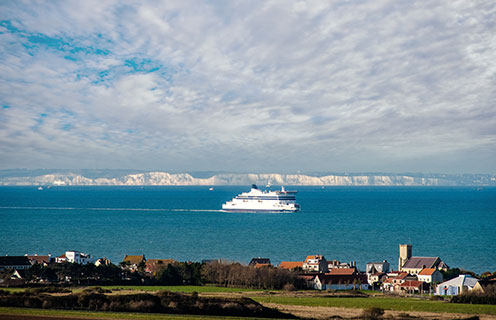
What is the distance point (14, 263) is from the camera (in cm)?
4762

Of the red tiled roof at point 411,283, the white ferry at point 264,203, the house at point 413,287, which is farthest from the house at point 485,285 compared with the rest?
the white ferry at point 264,203

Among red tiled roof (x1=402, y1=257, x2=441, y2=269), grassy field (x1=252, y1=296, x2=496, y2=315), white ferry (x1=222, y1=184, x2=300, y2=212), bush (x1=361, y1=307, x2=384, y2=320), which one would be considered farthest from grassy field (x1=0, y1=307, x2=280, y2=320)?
white ferry (x1=222, y1=184, x2=300, y2=212)

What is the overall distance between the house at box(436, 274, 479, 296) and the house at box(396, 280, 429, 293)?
1.41 meters

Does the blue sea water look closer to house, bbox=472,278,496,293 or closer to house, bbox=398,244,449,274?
house, bbox=398,244,449,274

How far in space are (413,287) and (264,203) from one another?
345 ft

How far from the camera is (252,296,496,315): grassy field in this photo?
29.0m

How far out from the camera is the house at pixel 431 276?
45.6 meters

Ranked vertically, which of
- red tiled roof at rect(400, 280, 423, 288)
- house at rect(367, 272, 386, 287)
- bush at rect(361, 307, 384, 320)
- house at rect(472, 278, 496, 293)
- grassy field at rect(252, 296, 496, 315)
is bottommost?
house at rect(367, 272, 386, 287)

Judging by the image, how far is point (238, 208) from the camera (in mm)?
147375

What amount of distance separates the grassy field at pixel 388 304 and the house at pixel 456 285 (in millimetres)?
6955

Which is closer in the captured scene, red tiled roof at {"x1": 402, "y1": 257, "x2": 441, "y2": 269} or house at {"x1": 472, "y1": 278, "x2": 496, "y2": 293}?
house at {"x1": 472, "y1": 278, "x2": 496, "y2": 293}

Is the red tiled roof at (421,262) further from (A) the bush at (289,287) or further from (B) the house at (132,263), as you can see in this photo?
(B) the house at (132,263)

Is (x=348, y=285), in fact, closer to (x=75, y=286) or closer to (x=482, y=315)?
(x=482, y=315)

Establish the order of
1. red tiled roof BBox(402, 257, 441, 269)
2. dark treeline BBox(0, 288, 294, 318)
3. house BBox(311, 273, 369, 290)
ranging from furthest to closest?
red tiled roof BBox(402, 257, 441, 269) → house BBox(311, 273, 369, 290) → dark treeline BBox(0, 288, 294, 318)
